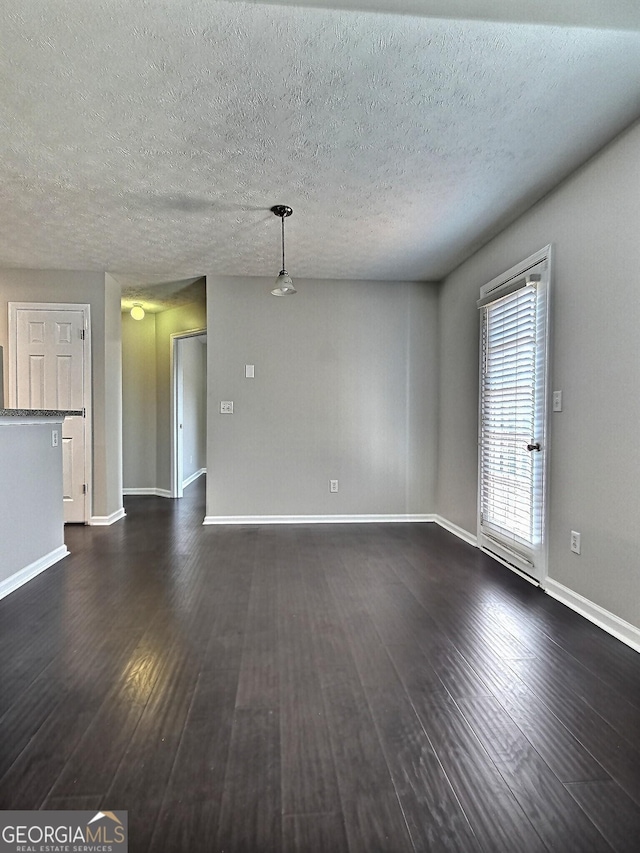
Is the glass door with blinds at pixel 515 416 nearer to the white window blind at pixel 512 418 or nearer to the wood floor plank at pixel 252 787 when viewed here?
the white window blind at pixel 512 418

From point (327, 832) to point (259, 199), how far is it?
119 inches

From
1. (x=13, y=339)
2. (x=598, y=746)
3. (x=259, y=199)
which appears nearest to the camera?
(x=598, y=746)

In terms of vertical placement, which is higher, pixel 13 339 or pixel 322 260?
pixel 322 260

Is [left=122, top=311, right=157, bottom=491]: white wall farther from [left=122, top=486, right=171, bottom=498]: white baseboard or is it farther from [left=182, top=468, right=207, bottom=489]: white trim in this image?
[left=182, top=468, right=207, bottom=489]: white trim

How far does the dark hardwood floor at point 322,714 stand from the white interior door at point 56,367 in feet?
5.88

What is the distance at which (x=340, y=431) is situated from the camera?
4.58 meters

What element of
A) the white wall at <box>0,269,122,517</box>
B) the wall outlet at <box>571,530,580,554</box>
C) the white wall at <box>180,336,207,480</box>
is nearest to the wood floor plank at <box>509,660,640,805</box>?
the wall outlet at <box>571,530,580,554</box>

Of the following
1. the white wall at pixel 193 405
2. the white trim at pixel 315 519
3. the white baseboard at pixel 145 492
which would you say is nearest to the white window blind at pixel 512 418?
the white trim at pixel 315 519

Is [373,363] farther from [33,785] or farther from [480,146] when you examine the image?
[33,785]

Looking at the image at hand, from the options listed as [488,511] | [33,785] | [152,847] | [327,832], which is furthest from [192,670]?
[488,511]

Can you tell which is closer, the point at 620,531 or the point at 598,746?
the point at 598,746

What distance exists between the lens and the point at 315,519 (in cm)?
457

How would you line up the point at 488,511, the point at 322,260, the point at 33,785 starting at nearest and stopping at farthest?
the point at 33,785 → the point at 488,511 → the point at 322,260

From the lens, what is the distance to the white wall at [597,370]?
6.90 ft
